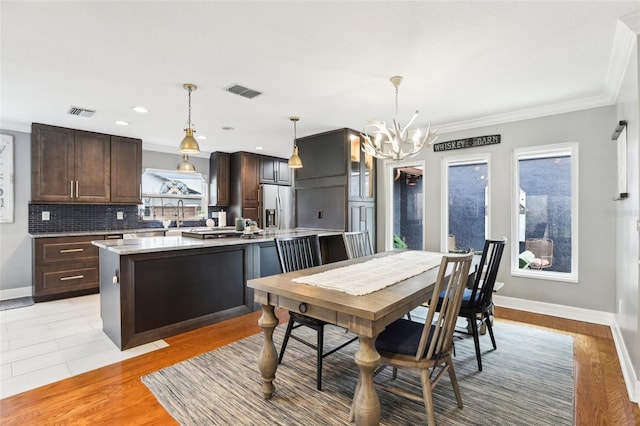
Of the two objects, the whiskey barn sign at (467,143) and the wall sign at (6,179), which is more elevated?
the whiskey barn sign at (467,143)

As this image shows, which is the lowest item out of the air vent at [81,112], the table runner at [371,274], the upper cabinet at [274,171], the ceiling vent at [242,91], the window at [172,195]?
the table runner at [371,274]

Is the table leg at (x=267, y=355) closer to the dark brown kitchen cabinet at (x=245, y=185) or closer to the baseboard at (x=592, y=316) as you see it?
the baseboard at (x=592, y=316)

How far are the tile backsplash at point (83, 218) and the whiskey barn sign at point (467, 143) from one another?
5.39 m

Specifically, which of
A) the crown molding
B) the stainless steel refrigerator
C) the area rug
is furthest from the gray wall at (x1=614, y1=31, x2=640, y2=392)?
the stainless steel refrigerator

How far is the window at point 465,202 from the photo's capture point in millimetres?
4453

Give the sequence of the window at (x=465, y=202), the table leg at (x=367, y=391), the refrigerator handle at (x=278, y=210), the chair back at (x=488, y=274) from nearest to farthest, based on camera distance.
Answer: the table leg at (x=367, y=391), the chair back at (x=488, y=274), the window at (x=465, y=202), the refrigerator handle at (x=278, y=210)

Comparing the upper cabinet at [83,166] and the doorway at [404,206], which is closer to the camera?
the upper cabinet at [83,166]

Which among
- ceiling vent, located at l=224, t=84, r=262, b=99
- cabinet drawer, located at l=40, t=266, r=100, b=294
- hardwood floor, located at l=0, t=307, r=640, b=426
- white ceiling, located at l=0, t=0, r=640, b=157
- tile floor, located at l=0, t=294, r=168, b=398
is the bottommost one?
hardwood floor, located at l=0, t=307, r=640, b=426

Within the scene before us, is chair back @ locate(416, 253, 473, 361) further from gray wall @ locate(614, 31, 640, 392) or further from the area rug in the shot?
gray wall @ locate(614, 31, 640, 392)

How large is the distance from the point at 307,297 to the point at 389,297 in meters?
0.46

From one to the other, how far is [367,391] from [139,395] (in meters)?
1.64

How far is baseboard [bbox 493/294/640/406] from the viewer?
2.18 metres

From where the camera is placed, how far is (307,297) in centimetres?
176

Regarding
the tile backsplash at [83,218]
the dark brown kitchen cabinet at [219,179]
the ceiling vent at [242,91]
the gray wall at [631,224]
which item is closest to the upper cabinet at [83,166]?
the tile backsplash at [83,218]
